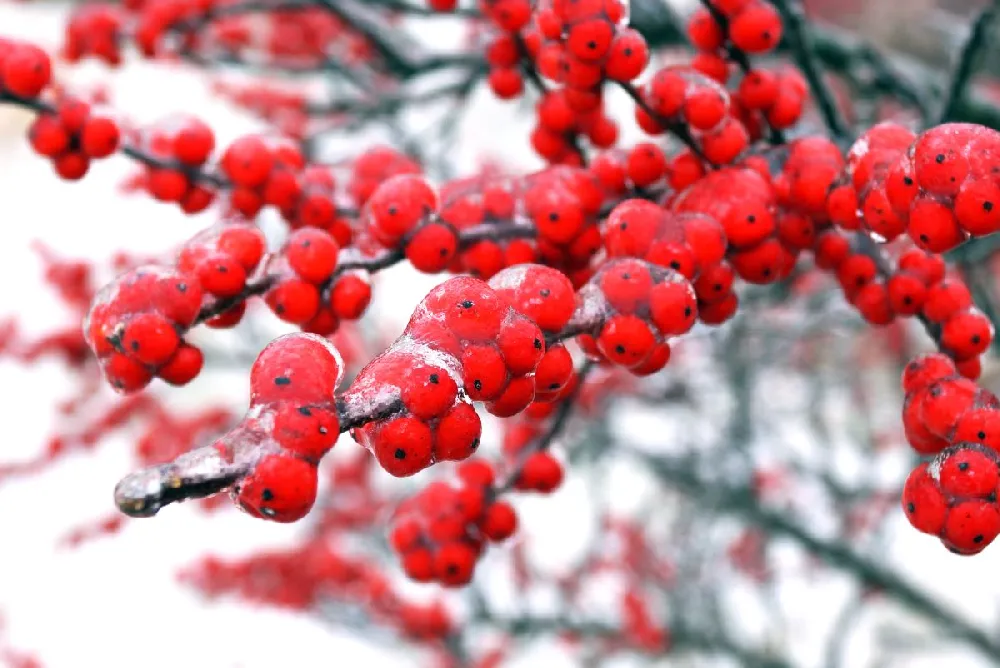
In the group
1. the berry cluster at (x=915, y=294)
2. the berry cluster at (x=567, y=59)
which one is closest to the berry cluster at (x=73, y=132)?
the berry cluster at (x=567, y=59)

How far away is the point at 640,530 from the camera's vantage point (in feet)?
10.7

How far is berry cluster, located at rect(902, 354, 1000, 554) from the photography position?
592 mm

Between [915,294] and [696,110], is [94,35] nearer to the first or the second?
[696,110]

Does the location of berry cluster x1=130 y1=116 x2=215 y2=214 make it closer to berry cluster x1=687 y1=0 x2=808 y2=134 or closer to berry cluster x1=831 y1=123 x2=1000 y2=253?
berry cluster x1=687 y1=0 x2=808 y2=134

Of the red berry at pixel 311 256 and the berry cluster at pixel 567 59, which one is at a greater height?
the berry cluster at pixel 567 59

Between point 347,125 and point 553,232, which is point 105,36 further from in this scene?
point 553,232

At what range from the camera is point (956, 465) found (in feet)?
1.98

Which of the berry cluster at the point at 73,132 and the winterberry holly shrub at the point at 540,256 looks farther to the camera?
the berry cluster at the point at 73,132

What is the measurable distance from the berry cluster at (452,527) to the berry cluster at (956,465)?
0.48 m

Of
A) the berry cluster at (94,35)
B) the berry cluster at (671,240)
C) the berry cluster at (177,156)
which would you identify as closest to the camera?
the berry cluster at (671,240)

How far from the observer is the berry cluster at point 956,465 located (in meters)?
0.59

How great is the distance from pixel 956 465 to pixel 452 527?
534 mm

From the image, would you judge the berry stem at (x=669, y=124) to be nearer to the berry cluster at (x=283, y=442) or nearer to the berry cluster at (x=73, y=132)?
the berry cluster at (x=283, y=442)

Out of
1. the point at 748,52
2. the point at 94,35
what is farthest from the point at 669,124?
the point at 94,35
